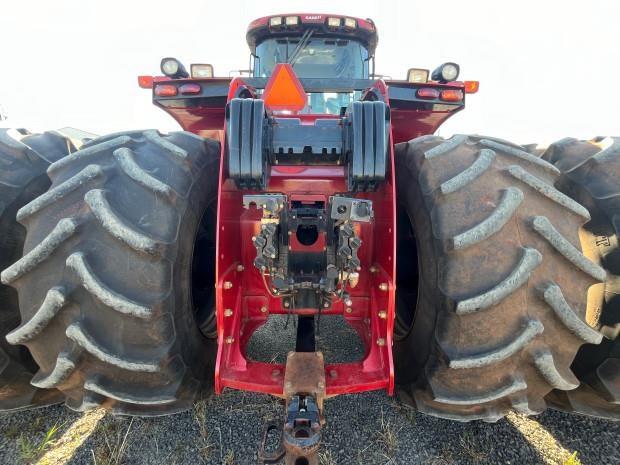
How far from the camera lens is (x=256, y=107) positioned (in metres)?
1.70

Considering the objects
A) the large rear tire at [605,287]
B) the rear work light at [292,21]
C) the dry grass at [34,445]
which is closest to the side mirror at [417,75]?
the rear work light at [292,21]

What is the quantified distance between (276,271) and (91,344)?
852mm

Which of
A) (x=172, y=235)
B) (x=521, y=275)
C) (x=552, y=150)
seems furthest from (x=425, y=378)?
(x=552, y=150)

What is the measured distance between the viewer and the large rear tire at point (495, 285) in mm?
1523

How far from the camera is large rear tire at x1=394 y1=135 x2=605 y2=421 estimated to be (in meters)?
1.52

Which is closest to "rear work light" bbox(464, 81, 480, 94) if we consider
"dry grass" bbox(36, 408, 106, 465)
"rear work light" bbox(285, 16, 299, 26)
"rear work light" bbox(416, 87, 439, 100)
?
"rear work light" bbox(416, 87, 439, 100)

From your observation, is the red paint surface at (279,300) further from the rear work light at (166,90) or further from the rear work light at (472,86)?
the rear work light at (472,86)

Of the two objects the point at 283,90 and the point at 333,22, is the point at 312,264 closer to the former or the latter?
the point at 283,90

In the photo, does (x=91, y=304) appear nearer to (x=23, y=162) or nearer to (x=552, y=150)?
(x=23, y=162)

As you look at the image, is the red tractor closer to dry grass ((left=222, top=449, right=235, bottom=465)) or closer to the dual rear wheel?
the dual rear wheel

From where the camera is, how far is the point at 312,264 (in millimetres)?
1933

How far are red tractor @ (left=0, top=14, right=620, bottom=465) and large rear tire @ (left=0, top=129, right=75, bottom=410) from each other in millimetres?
12

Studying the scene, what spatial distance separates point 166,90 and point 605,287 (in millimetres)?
3496

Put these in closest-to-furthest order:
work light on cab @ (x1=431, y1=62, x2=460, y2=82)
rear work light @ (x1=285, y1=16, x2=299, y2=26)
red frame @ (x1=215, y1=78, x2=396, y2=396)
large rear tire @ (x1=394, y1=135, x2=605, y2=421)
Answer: large rear tire @ (x1=394, y1=135, x2=605, y2=421), red frame @ (x1=215, y1=78, x2=396, y2=396), work light on cab @ (x1=431, y1=62, x2=460, y2=82), rear work light @ (x1=285, y1=16, x2=299, y2=26)
